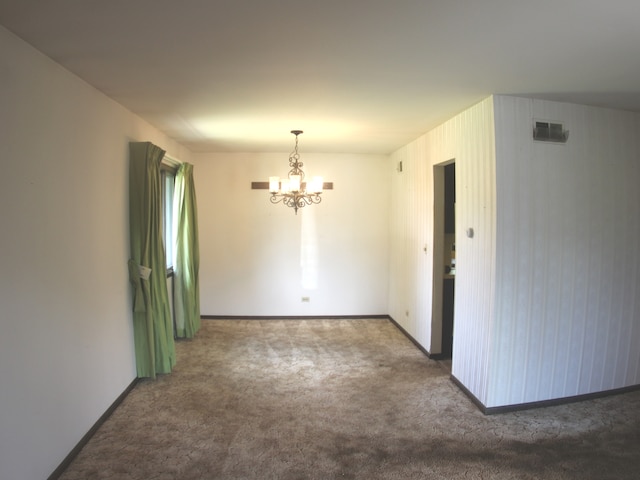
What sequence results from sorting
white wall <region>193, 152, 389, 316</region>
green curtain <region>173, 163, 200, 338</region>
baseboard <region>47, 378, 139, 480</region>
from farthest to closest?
white wall <region>193, 152, 389, 316</region>
green curtain <region>173, 163, 200, 338</region>
baseboard <region>47, 378, 139, 480</region>

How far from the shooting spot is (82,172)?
2.51 meters

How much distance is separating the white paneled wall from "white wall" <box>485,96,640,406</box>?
0.11m

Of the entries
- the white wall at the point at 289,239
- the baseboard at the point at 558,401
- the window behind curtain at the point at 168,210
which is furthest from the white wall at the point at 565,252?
the window behind curtain at the point at 168,210

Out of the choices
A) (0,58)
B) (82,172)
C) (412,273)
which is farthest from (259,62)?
(412,273)

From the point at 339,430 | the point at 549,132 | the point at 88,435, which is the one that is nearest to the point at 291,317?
the point at 339,430

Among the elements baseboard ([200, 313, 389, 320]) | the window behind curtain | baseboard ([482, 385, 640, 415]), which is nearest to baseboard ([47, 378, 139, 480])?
the window behind curtain

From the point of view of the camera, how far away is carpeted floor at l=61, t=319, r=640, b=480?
2.28m

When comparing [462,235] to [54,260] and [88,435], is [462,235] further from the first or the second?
[88,435]

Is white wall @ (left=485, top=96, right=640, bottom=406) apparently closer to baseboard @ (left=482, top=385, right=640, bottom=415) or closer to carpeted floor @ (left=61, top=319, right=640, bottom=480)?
baseboard @ (left=482, top=385, right=640, bottom=415)

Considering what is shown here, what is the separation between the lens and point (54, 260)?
2191 mm

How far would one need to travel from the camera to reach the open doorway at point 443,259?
396cm

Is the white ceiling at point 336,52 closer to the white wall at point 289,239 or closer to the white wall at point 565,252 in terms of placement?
the white wall at point 565,252

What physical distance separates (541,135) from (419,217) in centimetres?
166

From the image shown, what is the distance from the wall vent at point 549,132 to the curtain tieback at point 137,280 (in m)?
3.40
